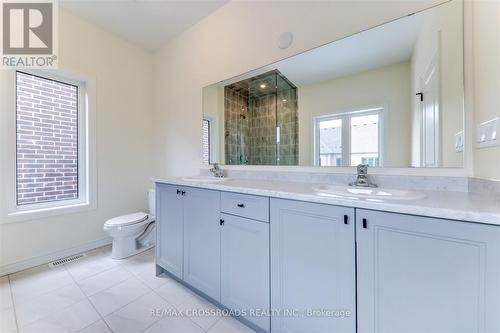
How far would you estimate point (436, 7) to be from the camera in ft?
3.86

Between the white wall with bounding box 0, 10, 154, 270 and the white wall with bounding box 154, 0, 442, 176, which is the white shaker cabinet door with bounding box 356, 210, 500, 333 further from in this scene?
the white wall with bounding box 0, 10, 154, 270

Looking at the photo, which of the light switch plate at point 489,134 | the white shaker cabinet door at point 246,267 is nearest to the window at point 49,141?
the white shaker cabinet door at point 246,267

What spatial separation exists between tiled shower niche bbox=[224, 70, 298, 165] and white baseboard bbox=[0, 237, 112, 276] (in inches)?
71.8

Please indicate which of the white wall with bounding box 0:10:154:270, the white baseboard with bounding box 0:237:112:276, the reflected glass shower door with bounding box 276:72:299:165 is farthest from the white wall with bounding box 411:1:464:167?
the white baseboard with bounding box 0:237:112:276

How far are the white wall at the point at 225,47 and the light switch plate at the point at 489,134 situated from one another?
2.49 ft

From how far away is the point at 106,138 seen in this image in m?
2.53

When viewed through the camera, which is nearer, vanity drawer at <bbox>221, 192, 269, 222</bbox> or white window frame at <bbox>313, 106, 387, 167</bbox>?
vanity drawer at <bbox>221, 192, 269, 222</bbox>

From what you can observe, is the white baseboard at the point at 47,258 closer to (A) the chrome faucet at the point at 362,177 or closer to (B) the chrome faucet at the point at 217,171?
(B) the chrome faucet at the point at 217,171

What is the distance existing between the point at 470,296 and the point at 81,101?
3.34 metres

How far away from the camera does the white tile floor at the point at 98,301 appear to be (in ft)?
4.32

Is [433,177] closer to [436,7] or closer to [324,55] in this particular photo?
[436,7]

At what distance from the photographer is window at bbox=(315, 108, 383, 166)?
53.2 inches

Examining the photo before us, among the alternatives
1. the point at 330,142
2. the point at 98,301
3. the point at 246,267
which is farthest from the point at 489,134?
the point at 98,301

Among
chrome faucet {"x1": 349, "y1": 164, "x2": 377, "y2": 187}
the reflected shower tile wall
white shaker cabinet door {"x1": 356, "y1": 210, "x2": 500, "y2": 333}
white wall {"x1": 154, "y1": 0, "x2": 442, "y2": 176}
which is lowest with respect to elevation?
white shaker cabinet door {"x1": 356, "y1": 210, "x2": 500, "y2": 333}
